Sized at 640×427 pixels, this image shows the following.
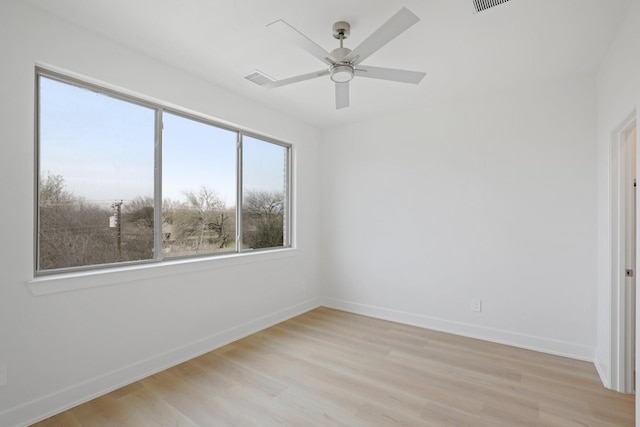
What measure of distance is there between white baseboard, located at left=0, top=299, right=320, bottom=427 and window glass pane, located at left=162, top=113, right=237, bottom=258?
2.83 ft

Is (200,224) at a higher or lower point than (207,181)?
lower

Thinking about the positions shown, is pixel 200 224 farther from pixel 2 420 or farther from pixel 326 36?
pixel 326 36

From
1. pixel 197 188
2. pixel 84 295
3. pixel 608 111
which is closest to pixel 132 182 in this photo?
pixel 197 188

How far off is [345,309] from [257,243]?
1578 millimetres

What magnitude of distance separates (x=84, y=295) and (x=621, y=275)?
3887mm

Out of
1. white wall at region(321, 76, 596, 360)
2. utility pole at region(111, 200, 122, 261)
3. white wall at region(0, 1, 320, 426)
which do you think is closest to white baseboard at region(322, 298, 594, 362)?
white wall at region(321, 76, 596, 360)

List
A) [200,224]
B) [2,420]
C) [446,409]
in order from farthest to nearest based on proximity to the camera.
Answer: [200,224] → [446,409] → [2,420]

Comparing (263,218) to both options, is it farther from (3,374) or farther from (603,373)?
(603,373)

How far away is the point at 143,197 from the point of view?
2.69 m

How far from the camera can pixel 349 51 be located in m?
2.02

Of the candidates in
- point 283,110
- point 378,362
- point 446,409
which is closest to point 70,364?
point 378,362

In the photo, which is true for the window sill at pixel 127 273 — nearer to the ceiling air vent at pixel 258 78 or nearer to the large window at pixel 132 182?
the large window at pixel 132 182

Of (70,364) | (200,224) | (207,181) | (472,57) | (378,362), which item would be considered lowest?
(378,362)

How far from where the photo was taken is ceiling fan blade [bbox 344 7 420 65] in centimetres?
163
